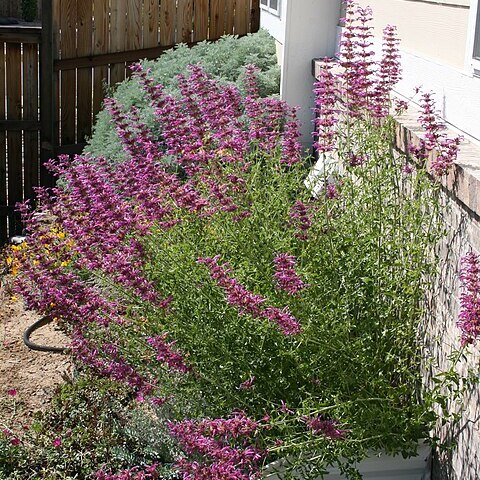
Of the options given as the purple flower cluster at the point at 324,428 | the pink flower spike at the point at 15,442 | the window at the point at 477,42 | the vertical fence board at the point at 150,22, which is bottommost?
the pink flower spike at the point at 15,442

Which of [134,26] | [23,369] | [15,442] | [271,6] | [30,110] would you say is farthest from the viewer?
[134,26]

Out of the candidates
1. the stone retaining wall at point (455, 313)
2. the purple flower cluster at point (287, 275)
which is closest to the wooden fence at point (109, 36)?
the stone retaining wall at point (455, 313)

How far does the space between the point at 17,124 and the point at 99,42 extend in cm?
112

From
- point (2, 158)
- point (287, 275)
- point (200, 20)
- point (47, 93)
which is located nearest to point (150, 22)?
point (200, 20)

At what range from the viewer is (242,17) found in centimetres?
969

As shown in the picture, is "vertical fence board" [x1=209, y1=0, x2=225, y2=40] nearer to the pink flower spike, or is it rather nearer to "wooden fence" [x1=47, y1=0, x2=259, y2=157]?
"wooden fence" [x1=47, y1=0, x2=259, y2=157]

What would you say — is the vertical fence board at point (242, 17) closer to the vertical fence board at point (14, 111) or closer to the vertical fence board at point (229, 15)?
the vertical fence board at point (229, 15)

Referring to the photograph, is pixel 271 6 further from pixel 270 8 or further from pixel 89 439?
pixel 89 439

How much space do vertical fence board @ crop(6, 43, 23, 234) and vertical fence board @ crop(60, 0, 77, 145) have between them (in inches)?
15.9

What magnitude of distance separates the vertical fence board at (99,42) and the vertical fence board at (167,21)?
→ 54 cm

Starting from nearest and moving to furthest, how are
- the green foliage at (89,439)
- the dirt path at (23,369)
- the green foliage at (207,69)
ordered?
1. the green foliage at (89,439)
2. the dirt path at (23,369)
3. the green foliage at (207,69)

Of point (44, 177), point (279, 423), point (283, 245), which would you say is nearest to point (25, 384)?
point (283, 245)

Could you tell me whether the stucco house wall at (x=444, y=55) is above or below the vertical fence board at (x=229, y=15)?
above

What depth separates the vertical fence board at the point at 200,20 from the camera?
9.55 metres
